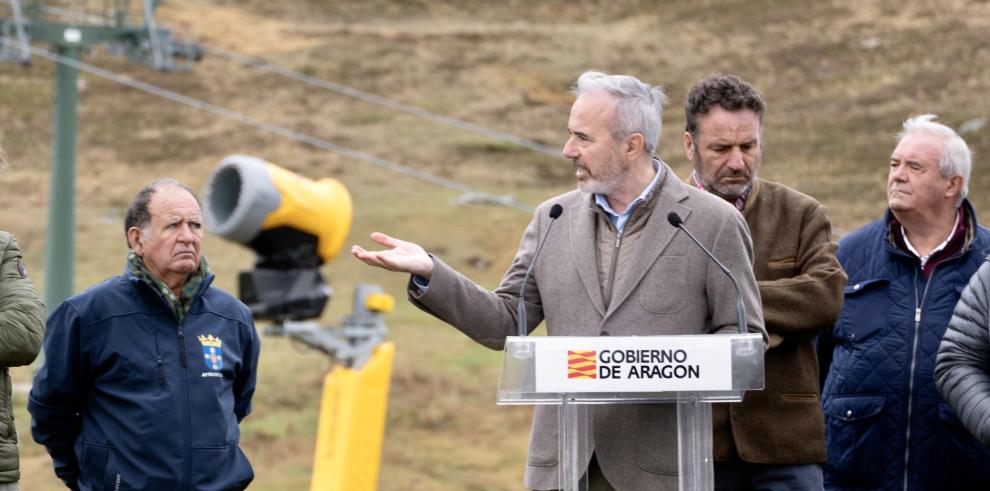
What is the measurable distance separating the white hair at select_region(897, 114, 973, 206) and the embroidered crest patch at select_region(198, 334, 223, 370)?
86.1 inches

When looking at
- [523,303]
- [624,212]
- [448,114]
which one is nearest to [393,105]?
[624,212]

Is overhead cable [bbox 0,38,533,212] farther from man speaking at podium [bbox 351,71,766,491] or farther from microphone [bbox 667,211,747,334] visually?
→ microphone [bbox 667,211,747,334]

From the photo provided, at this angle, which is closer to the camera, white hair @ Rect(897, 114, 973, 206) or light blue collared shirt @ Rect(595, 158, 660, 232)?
light blue collared shirt @ Rect(595, 158, 660, 232)

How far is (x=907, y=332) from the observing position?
4.39 metres

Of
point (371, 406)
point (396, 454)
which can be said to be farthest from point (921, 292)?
point (396, 454)

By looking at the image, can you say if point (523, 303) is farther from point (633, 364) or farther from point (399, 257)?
point (633, 364)

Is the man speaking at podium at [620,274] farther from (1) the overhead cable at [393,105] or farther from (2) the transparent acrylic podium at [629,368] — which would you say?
(1) the overhead cable at [393,105]

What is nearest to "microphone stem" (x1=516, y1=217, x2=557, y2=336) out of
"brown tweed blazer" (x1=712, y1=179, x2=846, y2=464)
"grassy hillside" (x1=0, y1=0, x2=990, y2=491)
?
"brown tweed blazer" (x1=712, y1=179, x2=846, y2=464)

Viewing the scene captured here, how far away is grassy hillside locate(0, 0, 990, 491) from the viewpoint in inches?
639

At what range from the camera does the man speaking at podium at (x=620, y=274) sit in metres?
3.45

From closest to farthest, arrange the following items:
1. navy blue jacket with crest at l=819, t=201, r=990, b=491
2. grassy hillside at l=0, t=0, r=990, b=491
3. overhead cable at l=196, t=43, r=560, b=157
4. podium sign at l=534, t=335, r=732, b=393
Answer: podium sign at l=534, t=335, r=732, b=393
navy blue jacket with crest at l=819, t=201, r=990, b=491
overhead cable at l=196, t=43, r=560, b=157
grassy hillside at l=0, t=0, r=990, b=491

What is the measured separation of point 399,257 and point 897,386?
1767mm

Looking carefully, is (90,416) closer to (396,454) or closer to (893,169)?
(893,169)

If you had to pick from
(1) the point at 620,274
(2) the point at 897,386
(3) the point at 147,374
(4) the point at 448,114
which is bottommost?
(4) the point at 448,114
